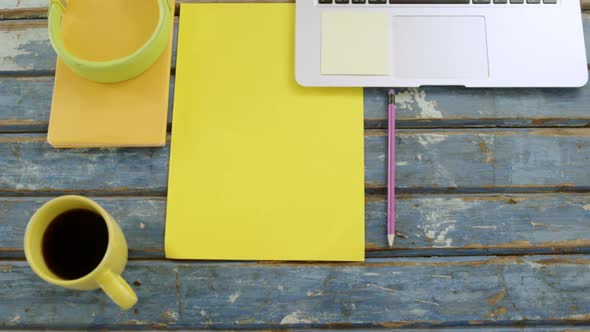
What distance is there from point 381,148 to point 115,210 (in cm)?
37

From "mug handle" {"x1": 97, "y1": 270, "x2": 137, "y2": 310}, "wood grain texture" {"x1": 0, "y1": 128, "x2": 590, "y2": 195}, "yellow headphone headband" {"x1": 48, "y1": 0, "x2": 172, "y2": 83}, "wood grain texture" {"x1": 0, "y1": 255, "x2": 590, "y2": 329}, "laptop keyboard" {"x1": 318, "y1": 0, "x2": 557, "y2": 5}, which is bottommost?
"wood grain texture" {"x1": 0, "y1": 255, "x2": 590, "y2": 329}

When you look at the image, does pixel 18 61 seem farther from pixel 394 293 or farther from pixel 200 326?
pixel 394 293

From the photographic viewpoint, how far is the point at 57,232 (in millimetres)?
553

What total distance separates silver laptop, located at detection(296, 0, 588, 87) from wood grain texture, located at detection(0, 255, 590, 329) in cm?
25

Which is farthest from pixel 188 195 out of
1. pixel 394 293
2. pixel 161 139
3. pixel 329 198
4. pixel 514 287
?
pixel 514 287

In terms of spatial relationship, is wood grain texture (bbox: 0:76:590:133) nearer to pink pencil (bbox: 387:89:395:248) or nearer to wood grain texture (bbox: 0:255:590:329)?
pink pencil (bbox: 387:89:395:248)

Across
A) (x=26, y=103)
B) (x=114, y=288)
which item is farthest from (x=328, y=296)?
(x=26, y=103)

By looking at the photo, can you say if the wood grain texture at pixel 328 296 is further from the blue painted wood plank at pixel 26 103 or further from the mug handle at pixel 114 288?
the blue painted wood plank at pixel 26 103

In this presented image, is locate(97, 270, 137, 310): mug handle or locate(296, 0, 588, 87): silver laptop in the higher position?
locate(296, 0, 588, 87): silver laptop

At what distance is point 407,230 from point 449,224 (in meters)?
0.06

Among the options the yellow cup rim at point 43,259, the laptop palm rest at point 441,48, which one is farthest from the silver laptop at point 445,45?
the yellow cup rim at point 43,259

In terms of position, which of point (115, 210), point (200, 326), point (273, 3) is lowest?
point (200, 326)

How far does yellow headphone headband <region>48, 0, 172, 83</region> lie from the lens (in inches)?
24.1

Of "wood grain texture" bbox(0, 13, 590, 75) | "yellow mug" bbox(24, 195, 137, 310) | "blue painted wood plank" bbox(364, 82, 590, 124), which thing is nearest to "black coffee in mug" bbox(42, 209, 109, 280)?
"yellow mug" bbox(24, 195, 137, 310)
